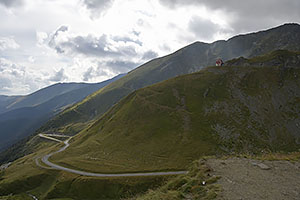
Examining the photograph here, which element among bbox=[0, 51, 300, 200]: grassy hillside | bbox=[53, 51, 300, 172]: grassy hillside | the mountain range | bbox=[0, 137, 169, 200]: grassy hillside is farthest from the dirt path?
bbox=[53, 51, 300, 172]: grassy hillside

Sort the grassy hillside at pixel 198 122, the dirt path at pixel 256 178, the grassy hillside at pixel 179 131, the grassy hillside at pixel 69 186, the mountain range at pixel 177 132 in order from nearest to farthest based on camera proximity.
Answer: the dirt path at pixel 256 178, the grassy hillside at pixel 69 186, the mountain range at pixel 177 132, the grassy hillside at pixel 179 131, the grassy hillside at pixel 198 122

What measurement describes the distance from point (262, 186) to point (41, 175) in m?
84.9

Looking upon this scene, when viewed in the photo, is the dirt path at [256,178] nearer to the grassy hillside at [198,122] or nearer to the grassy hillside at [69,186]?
the grassy hillside at [69,186]

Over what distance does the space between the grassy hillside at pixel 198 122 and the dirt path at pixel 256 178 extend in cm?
5363

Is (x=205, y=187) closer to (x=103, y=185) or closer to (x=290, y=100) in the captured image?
(x=103, y=185)

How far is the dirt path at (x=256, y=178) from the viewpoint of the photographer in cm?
1498

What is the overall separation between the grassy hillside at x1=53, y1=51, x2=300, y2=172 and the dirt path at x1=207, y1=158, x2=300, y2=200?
2111 inches

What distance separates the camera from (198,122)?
103m

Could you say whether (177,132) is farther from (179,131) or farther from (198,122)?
(198,122)

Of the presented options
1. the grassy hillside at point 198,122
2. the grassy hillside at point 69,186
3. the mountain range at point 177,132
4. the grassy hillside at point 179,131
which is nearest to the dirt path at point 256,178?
the grassy hillside at point 179,131

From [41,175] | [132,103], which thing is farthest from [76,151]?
[132,103]

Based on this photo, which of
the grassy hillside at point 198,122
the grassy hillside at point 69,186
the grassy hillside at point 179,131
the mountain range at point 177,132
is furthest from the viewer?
the grassy hillside at point 198,122

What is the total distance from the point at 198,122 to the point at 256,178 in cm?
8692

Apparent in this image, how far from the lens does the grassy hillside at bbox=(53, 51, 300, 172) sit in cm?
8519
